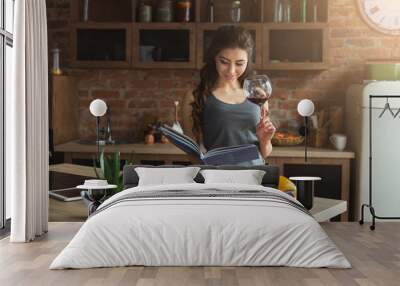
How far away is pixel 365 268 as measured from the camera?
4.74 metres

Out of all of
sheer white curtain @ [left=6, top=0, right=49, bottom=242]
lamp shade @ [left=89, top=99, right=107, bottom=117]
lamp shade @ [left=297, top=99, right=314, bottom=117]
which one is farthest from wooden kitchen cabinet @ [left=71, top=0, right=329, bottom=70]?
sheer white curtain @ [left=6, top=0, right=49, bottom=242]

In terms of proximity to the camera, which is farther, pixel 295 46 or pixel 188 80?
pixel 188 80

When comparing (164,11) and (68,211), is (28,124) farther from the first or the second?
(164,11)

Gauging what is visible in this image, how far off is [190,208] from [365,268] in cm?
121

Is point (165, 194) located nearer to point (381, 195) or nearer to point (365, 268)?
point (365, 268)

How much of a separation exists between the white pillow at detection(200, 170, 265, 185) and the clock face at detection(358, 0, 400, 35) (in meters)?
2.56

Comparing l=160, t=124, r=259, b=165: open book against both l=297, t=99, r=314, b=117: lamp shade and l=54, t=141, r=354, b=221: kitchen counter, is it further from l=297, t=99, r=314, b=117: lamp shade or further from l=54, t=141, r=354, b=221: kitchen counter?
l=297, t=99, r=314, b=117: lamp shade

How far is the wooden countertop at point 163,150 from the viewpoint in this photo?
284 inches

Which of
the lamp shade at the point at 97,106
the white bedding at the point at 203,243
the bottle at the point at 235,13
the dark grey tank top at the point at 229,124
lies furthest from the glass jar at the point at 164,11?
the white bedding at the point at 203,243

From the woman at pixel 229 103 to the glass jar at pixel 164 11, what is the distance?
0.53 meters

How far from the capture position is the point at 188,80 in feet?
26.1

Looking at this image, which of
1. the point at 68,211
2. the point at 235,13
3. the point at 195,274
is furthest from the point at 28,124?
the point at 235,13

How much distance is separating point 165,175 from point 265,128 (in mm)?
1856

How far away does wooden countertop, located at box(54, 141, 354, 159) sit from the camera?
7219 millimetres
